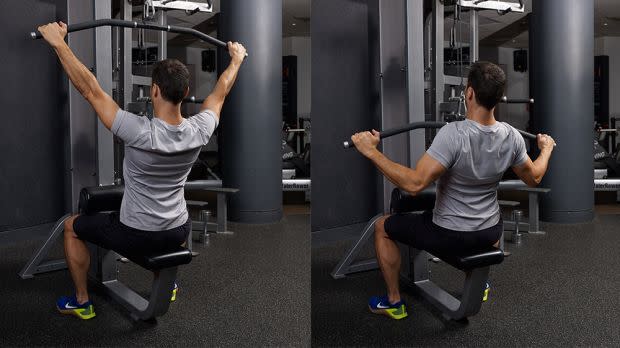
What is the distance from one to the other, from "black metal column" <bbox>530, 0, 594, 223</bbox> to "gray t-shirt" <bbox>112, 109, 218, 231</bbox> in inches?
146

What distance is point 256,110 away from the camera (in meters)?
2.49

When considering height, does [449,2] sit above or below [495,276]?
above

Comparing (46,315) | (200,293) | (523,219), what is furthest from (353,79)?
(523,219)

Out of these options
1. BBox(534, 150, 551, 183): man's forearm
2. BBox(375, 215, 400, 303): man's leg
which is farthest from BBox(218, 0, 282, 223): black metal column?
BBox(534, 150, 551, 183): man's forearm

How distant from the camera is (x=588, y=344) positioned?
7.84ft

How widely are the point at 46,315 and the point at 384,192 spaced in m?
1.77

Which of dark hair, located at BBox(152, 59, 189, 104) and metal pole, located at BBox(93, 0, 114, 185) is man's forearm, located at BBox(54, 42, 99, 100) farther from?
metal pole, located at BBox(93, 0, 114, 185)

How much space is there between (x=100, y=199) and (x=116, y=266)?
0.58 metres

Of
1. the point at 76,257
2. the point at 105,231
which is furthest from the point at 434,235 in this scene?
the point at 76,257

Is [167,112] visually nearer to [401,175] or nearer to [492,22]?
[401,175]

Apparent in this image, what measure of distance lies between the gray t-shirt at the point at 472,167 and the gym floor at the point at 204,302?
2.08ft

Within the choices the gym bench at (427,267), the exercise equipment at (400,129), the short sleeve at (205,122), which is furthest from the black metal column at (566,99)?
the short sleeve at (205,122)

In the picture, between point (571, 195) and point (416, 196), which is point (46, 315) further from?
point (571, 195)

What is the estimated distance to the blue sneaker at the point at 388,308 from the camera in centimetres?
262
